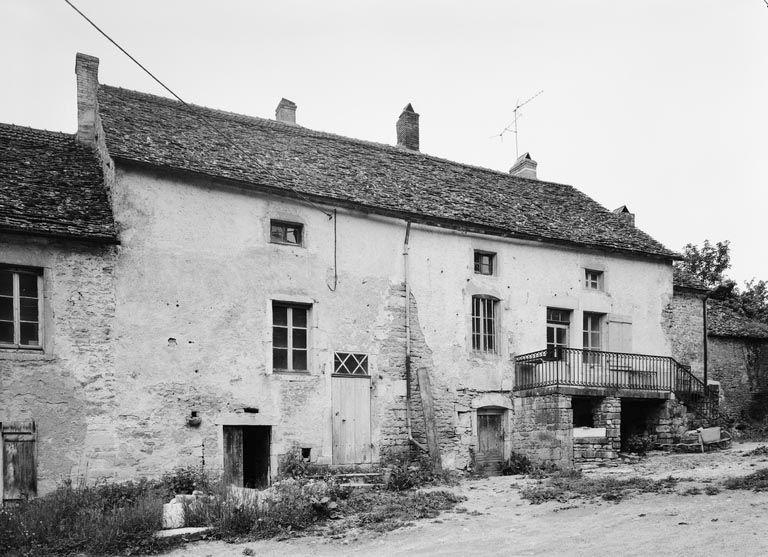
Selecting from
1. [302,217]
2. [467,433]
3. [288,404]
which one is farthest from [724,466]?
[302,217]

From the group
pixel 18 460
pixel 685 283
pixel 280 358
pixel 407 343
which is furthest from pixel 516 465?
pixel 18 460

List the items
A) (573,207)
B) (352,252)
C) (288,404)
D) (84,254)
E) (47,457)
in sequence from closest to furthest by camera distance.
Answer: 1. (47,457)
2. (84,254)
3. (288,404)
4. (352,252)
5. (573,207)

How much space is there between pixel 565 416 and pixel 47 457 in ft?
37.9

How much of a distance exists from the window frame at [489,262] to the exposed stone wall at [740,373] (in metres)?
10.6

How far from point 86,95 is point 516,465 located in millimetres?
14011

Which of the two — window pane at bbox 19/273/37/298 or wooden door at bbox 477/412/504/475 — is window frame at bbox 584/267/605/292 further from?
window pane at bbox 19/273/37/298

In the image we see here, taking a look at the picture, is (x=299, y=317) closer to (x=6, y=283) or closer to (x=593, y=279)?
(x=6, y=283)

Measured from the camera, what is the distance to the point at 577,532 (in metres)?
10.4

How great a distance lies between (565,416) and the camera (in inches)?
713

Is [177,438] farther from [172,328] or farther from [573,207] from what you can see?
[573,207]

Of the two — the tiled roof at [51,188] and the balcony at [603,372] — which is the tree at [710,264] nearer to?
the balcony at [603,372]

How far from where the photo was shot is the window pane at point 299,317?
16875 millimetres

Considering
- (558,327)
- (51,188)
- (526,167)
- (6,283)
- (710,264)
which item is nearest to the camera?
(6,283)

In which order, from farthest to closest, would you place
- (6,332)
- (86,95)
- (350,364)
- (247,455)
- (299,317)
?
(86,95) → (350,364) → (299,317) → (247,455) → (6,332)
